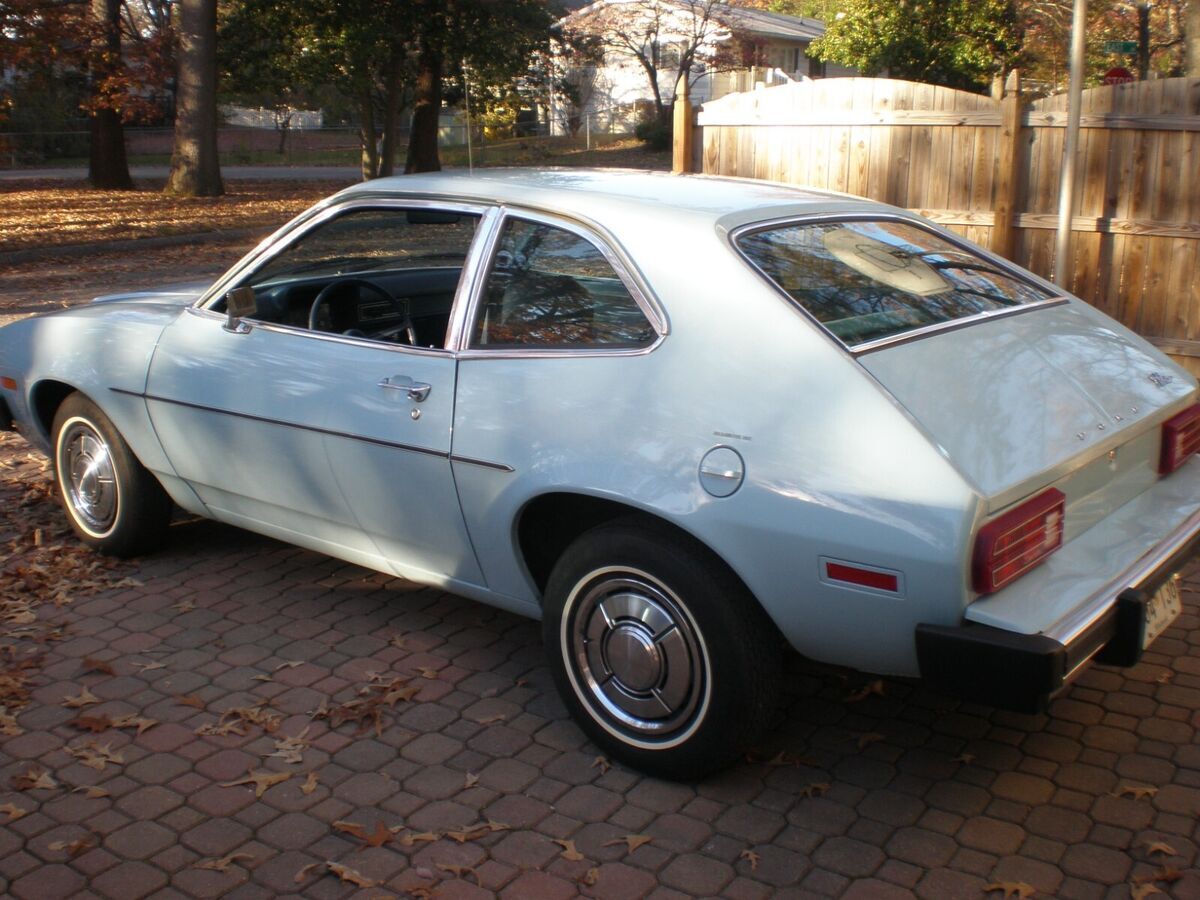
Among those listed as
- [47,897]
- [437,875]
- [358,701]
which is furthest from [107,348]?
[437,875]

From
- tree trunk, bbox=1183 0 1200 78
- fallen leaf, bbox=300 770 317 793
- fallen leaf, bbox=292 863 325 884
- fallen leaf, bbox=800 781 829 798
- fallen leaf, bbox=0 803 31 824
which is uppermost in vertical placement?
tree trunk, bbox=1183 0 1200 78

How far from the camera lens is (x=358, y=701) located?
4.16m

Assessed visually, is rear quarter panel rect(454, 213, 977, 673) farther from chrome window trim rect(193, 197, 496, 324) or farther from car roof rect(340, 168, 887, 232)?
chrome window trim rect(193, 197, 496, 324)

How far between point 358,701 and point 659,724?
115cm

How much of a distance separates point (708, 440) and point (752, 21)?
47.1 m

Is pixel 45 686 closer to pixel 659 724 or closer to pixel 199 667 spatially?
pixel 199 667

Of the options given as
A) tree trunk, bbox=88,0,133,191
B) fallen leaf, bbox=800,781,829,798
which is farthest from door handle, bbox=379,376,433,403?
tree trunk, bbox=88,0,133,191

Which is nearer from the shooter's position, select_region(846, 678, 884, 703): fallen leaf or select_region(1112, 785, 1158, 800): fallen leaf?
select_region(1112, 785, 1158, 800): fallen leaf

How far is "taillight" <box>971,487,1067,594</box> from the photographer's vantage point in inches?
118

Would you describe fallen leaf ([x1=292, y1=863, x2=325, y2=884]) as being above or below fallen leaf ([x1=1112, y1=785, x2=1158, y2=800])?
below

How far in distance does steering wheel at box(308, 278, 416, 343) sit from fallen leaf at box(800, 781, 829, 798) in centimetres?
216

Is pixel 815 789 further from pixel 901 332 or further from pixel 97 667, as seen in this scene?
pixel 97 667

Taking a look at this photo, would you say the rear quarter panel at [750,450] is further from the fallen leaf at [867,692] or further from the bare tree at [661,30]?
the bare tree at [661,30]

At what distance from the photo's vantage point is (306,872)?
3.24m
